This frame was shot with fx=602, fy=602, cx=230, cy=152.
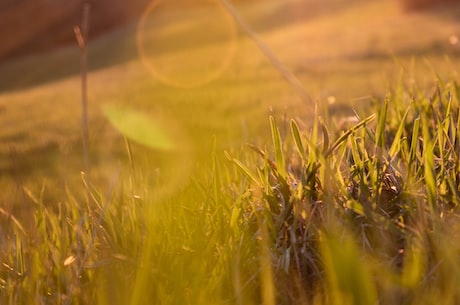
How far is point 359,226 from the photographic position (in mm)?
879

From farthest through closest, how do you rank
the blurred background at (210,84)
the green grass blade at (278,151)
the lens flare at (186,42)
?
the lens flare at (186,42), the blurred background at (210,84), the green grass blade at (278,151)

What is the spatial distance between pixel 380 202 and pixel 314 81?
Result: 4324 mm

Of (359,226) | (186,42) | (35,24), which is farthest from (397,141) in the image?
(35,24)

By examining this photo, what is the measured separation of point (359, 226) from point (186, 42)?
15178mm

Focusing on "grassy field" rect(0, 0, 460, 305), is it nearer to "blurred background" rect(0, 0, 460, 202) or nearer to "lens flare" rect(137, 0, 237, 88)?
"blurred background" rect(0, 0, 460, 202)

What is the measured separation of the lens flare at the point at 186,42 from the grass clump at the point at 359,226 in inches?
210

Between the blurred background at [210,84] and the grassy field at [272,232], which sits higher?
the grassy field at [272,232]

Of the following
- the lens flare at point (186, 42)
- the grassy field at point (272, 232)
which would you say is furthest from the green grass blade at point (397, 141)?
the lens flare at point (186, 42)

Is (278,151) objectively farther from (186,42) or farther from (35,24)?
(35,24)

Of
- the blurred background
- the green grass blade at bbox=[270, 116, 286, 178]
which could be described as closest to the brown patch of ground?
the blurred background

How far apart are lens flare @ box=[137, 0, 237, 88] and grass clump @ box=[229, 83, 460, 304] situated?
5342mm

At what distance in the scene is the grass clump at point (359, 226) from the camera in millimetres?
732

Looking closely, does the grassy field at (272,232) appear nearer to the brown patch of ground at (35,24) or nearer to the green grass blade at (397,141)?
the green grass blade at (397,141)

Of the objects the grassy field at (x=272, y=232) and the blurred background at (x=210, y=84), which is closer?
the grassy field at (x=272, y=232)
